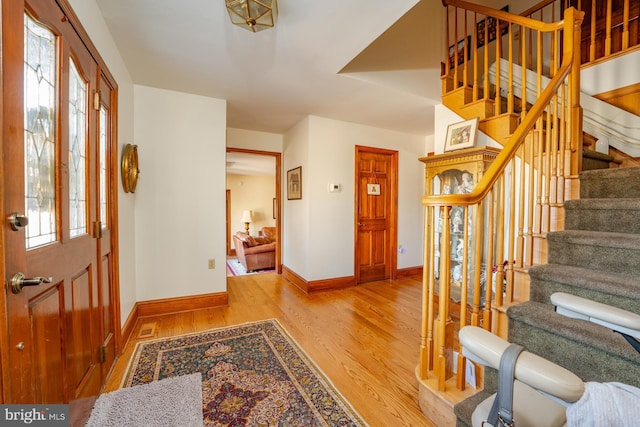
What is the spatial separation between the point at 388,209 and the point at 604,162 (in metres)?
2.48

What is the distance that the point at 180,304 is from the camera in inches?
116

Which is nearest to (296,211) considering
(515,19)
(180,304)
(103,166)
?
(180,304)

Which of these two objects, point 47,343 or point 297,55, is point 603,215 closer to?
point 297,55

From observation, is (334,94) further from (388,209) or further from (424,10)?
(388,209)

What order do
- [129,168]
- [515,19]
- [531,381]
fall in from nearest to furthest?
[531,381] < [515,19] < [129,168]

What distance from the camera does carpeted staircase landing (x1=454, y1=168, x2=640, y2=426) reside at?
1.10 meters

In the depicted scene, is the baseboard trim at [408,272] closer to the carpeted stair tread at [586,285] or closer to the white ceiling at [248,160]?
the carpeted stair tread at [586,285]

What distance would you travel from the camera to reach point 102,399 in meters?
1.58

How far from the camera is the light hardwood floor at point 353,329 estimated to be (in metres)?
1.64

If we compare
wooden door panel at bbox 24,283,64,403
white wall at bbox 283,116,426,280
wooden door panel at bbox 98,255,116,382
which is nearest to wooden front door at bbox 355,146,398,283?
white wall at bbox 283,116,426,280

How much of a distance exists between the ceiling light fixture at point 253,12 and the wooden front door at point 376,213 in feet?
8.19

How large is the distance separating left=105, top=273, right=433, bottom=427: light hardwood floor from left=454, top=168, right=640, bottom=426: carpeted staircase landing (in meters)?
0.54

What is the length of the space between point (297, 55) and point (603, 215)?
234cm

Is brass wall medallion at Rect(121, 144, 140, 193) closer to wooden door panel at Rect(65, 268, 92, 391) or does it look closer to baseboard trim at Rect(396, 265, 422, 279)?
wooden door panel at Rect(65, 268, 92, 391)
